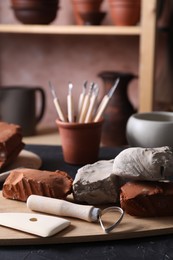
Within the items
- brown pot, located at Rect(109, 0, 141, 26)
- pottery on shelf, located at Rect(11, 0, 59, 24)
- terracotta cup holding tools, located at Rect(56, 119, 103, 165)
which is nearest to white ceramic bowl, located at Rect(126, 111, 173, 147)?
terracotta cup holding tools, located at Rect(56, 119, 103, 165)

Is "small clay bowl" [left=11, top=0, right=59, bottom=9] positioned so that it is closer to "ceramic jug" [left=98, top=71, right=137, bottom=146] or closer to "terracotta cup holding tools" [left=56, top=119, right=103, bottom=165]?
"ceramic jug" [left=98, top=71, right=137, bottom=146]

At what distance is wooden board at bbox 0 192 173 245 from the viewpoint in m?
0.58

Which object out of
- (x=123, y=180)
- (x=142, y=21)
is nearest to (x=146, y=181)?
(x=123, y=180)

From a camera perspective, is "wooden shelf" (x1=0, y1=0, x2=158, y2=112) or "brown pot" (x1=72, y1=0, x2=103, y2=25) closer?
"wooden shelf" (x1=0, y1=0, x2=158, y2=112)

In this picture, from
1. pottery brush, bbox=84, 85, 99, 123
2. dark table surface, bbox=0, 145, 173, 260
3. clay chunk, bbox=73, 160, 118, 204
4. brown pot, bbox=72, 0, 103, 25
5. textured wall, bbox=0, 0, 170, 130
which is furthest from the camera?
textured wall, bbox=0, 0, 170, 130

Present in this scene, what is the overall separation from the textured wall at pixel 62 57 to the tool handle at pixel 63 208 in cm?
89

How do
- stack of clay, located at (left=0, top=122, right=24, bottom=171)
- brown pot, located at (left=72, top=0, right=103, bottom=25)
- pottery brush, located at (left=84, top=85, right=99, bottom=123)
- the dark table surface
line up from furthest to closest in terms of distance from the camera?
brown pot, located at (left=72, top=0, right=103, bottom=25)
pottery brush, located at (left=84, top=85, right=99, bottom=123)
stack of clay, located at (left=0, top=122, right=24, bottom=171)
the dark table surface

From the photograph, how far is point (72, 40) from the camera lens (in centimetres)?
151

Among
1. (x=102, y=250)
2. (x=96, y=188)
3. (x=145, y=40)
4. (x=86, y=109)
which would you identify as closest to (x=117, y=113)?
Result: (x=145, y=40)

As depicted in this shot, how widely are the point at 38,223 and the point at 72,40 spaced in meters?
0.99

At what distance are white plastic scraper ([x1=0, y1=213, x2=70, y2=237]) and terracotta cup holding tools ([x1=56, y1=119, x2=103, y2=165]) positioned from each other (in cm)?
30

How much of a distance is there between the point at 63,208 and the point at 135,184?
0.10 m

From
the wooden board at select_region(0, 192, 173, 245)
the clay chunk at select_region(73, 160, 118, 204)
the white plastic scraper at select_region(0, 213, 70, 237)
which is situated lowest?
the wooden board at select_region(0, 192, 173, 245)

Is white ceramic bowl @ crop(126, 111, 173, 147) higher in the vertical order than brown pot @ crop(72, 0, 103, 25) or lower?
lower
